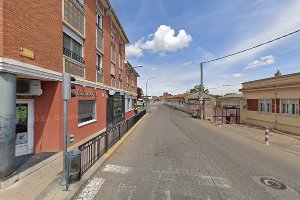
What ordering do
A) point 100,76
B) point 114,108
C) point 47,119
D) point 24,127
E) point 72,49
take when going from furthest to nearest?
point 114,108 < point 100,76 < point 72,49 < point 47,119 < point 24,127

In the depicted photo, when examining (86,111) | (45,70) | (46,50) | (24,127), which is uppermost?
(46,50)

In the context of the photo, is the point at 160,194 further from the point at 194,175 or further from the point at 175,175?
the point at 194,175

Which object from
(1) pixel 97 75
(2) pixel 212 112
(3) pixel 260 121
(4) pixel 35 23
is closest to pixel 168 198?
(4) pixel 35 23

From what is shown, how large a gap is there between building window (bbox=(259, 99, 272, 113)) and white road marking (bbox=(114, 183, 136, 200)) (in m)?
16.6

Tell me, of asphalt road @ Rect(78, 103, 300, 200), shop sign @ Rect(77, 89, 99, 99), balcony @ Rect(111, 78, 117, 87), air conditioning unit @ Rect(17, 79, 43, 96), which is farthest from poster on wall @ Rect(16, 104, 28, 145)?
balcony @ Rect(111, 78, 117, 87)

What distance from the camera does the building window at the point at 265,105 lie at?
16461 millimetres

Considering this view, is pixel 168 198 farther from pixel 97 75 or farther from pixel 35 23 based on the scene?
pixel 97 75

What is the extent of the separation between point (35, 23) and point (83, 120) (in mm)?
6031

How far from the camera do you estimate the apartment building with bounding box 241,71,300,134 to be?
13.5 meters

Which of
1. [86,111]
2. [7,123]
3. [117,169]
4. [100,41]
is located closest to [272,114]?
[117,169]

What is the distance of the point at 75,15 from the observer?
928 centimetres

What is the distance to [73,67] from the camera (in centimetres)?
910

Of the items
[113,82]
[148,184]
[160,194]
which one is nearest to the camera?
[160,194]

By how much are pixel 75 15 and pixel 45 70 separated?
430cm
